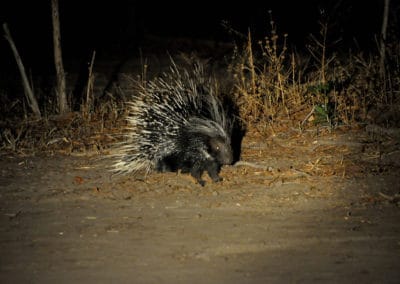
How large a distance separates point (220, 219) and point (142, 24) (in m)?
13.5

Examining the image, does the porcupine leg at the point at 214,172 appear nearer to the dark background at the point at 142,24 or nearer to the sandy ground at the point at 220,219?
the sandy ground at the point at 220,219

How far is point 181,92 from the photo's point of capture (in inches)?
255

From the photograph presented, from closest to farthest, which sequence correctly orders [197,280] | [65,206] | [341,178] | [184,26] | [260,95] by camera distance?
[197,280] < [65,206] < [341,178] < [260,95] < [184,26]

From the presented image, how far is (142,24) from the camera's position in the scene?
1775 centimetres

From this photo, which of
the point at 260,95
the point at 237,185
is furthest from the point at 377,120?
the point at 237,185

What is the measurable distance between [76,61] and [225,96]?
726 cm

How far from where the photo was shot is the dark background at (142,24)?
16266 mm

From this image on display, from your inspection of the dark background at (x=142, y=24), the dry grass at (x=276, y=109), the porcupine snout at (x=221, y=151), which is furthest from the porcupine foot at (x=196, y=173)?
the dark background at (x=142, y=24)

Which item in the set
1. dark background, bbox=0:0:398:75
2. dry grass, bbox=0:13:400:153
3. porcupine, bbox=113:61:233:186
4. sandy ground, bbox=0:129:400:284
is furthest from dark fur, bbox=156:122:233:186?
dark background, bbox=0:0:398:75

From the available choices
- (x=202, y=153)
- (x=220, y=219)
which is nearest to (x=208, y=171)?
(x=202, y=153)

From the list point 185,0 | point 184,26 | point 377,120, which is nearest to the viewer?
point 377,120

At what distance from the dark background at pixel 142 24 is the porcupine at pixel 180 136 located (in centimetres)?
794

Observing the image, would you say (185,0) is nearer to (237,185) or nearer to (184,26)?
(184,26)

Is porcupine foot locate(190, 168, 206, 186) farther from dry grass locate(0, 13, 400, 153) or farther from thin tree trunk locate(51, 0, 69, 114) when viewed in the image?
thin tree trunk locate(51, 0, 69, 114)
